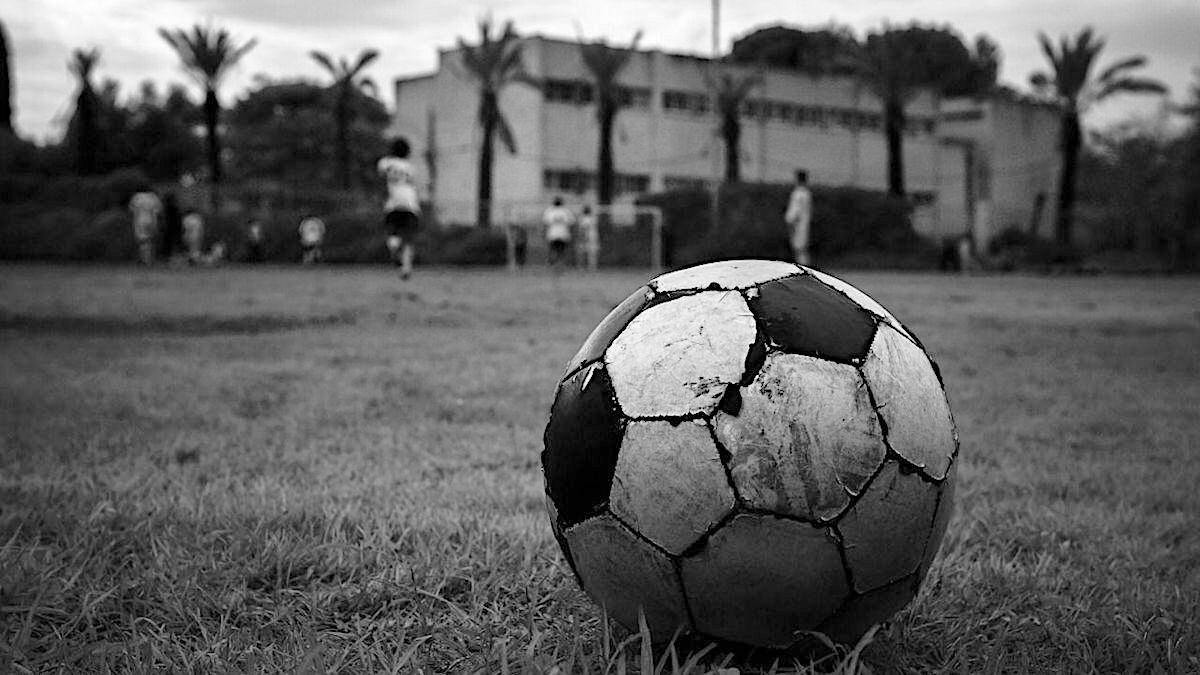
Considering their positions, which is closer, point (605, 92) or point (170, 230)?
point (170, 230)

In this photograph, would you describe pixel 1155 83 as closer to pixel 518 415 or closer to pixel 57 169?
pixel 57 169

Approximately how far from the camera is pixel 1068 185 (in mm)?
47344

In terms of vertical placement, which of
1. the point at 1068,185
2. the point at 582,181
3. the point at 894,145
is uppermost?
the point at 894,145

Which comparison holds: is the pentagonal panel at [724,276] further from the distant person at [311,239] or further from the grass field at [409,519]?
the distant person at [311,239]

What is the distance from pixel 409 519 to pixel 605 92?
4425 cm

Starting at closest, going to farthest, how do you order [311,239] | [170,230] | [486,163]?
1. [311,239]
2. [170,230]
3. [486,163]

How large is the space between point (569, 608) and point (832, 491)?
2.88 feet

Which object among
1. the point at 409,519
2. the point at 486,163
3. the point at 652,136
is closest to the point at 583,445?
the point at 409,519

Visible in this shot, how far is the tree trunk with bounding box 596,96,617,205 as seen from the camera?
4569 centimetres

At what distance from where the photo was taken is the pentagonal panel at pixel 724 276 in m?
2.68

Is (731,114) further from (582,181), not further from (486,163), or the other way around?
(486,163)

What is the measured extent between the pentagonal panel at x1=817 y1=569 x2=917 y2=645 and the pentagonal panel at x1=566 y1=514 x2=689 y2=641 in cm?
33

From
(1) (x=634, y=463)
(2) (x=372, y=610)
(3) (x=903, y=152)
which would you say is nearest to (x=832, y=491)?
(1) (x=634, y=463)

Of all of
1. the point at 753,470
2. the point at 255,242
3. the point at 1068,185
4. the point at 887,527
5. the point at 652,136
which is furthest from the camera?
the point at 652,136
